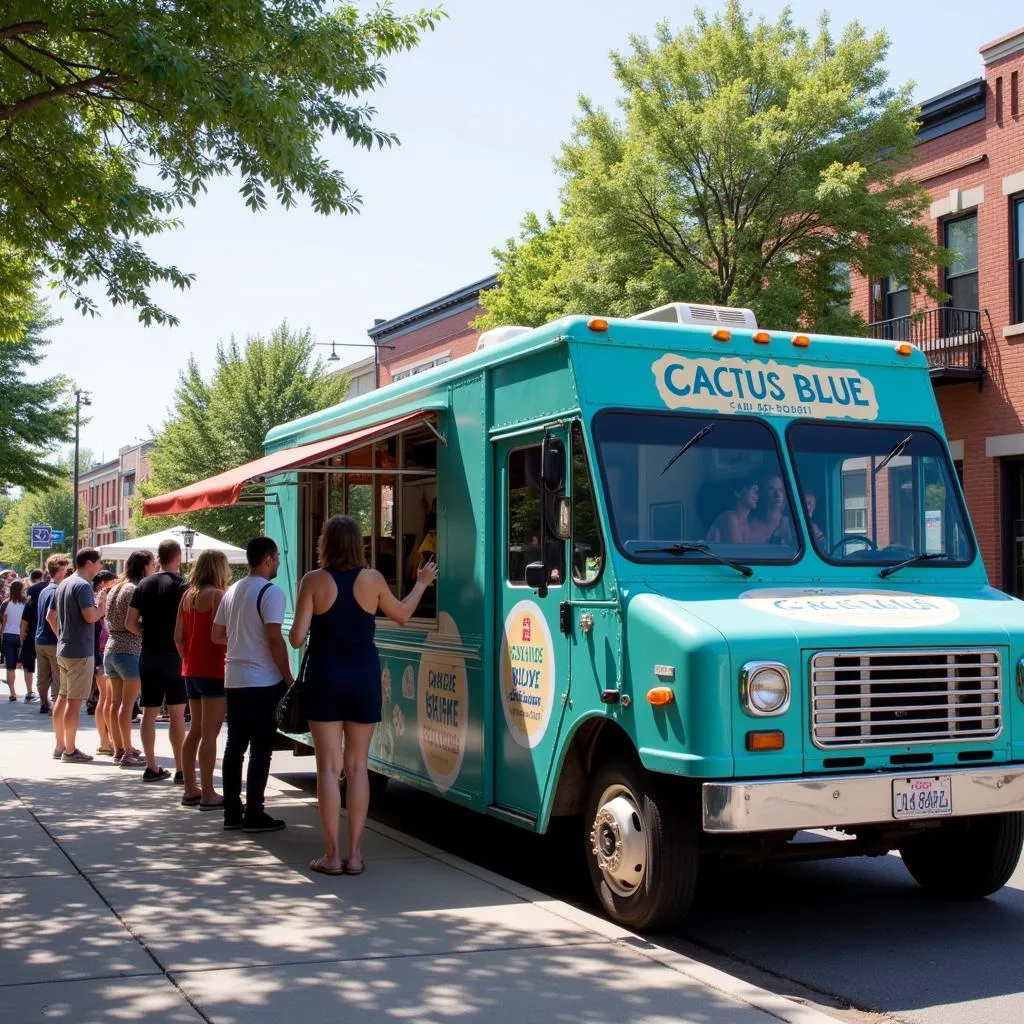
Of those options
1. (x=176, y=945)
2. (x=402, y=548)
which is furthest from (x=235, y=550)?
(x=176, y=945)

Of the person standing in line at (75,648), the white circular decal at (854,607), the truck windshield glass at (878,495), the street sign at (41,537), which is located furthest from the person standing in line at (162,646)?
the street sign at (41,537)

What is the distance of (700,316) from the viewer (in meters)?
7.56

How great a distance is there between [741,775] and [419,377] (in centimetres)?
402

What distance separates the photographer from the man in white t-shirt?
8.63 metres

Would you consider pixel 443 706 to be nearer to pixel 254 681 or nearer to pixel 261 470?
pixel 254 681

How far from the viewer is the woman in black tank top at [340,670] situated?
7.36 metres

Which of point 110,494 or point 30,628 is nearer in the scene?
point 30,628

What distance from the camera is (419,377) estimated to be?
896cm

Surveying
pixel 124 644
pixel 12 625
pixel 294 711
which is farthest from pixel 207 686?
pixel 12 625

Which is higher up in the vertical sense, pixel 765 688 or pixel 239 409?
pixel 239 409

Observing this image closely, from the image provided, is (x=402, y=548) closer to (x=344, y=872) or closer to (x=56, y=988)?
(x=344, y=872)

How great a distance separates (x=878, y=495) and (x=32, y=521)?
8475 centimetres

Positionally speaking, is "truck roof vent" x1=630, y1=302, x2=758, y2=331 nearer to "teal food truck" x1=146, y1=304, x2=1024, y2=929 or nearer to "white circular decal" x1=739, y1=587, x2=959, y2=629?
"teal food truck" x1=146, y1=304, x2=1024, y2=929

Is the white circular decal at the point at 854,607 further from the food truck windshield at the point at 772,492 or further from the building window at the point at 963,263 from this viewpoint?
the building window at the point at 963,263
